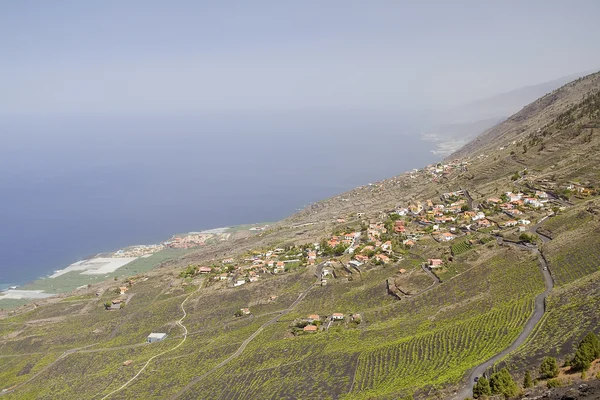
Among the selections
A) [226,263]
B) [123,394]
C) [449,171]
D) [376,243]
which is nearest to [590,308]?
[376,243]

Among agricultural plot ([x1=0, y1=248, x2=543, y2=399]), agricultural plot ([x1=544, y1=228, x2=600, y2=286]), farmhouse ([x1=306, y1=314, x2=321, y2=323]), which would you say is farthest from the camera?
farmhouse ([x1=306, y1=314, x2=321, y2=323])

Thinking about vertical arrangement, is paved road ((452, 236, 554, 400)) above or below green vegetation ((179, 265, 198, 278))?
above

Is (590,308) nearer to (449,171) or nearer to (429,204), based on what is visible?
(429,204)

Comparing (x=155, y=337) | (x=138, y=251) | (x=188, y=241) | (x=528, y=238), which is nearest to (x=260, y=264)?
(x=155, y=337)

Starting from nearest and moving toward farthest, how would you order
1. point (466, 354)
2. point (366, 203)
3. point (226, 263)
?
point (466, 354)
point (226, 263)
point (366, 203)

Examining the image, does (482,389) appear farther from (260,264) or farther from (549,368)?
(260,264)

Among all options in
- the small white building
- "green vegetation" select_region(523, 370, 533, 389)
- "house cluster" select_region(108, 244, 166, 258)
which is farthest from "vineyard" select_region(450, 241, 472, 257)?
"house cluster" select_region(108, 244, 166, 258)

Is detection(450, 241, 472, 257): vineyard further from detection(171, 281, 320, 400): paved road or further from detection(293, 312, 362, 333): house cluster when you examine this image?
detection(171, 281, 320, 400): paved road
